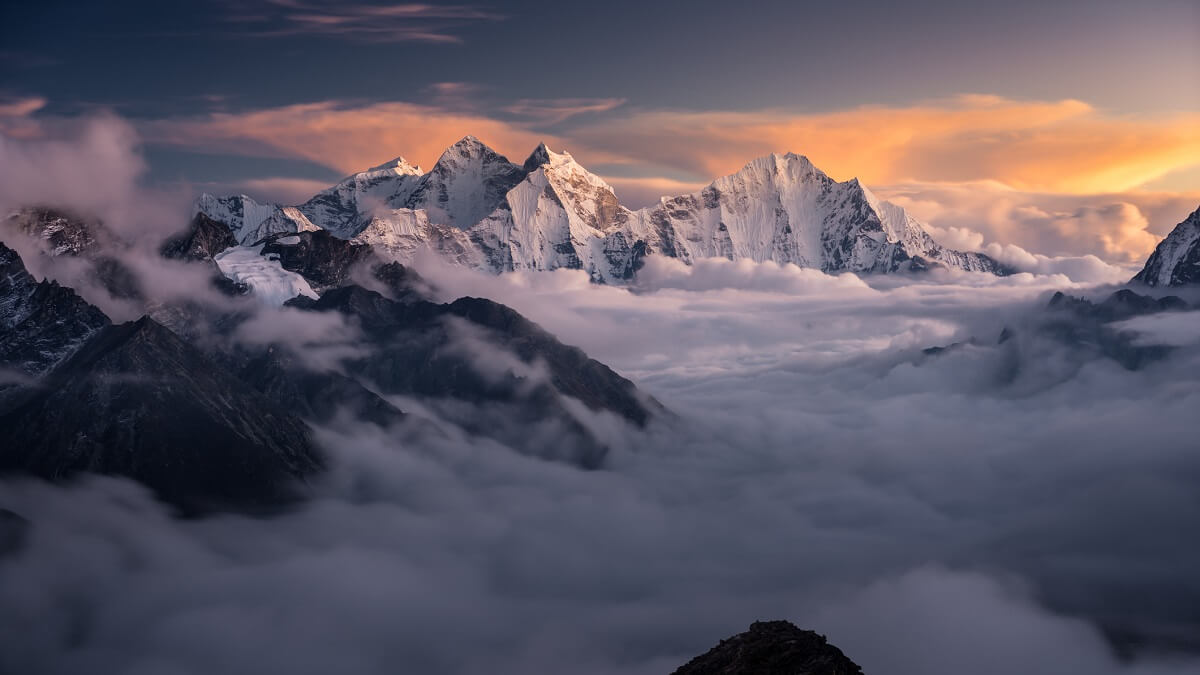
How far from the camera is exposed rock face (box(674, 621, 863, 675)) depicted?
98250 millimetres

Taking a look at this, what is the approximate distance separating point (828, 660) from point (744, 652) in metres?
10.1

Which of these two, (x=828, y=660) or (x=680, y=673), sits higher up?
(x=828, y=660)

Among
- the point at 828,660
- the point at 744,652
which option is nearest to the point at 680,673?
the point at 744,652

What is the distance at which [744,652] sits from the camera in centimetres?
10425

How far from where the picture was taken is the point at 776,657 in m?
101

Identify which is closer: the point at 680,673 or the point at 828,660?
the point at 828,660

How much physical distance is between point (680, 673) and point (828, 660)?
18008 mm

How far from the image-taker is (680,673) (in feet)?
351

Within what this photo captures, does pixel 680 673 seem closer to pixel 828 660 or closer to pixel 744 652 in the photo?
pixel 744 652

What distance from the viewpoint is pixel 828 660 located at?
98188 mm

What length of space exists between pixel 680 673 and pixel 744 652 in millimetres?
8261

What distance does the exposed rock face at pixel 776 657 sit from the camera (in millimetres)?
98250
